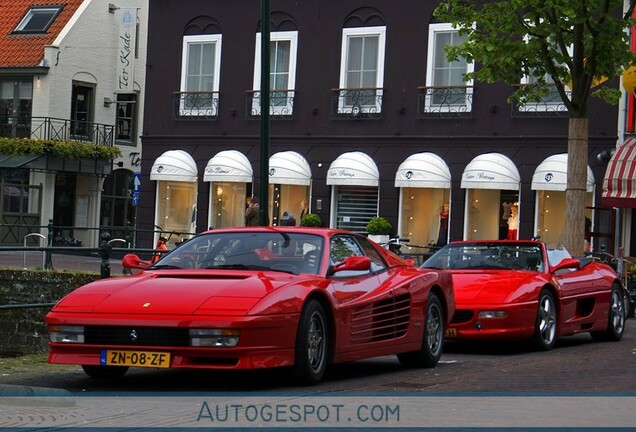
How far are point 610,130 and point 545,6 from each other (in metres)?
11.1

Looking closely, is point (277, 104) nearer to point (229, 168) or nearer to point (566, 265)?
point (229, 168)

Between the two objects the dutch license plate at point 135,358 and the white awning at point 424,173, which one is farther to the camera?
the white awning at point 424,173

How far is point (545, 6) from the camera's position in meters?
23.7

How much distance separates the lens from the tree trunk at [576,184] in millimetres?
24812

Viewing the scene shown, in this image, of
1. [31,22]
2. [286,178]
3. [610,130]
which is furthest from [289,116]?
[31,22]

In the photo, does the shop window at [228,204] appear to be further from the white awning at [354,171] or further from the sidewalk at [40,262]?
the sidewalk at [40,262]

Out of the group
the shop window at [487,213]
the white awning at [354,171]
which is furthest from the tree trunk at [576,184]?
the white awning at [354,171]

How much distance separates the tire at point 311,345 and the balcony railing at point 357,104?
87.4 feet

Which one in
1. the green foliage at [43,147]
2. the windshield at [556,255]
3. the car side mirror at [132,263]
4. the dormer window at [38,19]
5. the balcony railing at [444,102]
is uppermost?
the dormer window at [38,19]

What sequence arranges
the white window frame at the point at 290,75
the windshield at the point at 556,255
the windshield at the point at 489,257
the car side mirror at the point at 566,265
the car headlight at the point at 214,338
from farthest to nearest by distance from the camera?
1. the white window frame at the point at 290,75
2. the windshield at the point at 556,255
3. the windshield at the point at 489,257
4. the car side mirror at the point at 566,265
5. the car headlight at the point at 214,338

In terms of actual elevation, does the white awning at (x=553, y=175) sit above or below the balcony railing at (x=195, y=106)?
below

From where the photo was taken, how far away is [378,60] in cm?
3803

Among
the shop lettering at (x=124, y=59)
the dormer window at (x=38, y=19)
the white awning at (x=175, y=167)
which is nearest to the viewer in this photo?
the white awning at (x=175, y=167)

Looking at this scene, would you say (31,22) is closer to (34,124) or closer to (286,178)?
(34,124)
